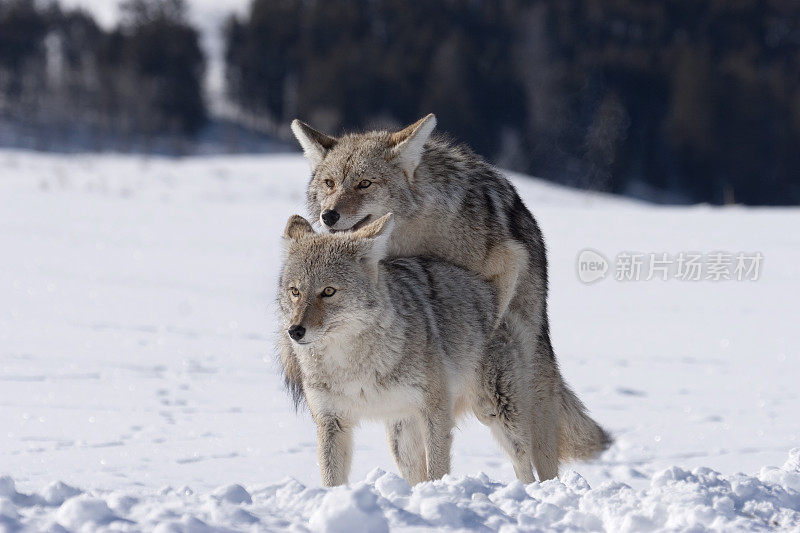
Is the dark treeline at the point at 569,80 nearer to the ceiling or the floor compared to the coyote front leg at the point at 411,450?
nearer to the ceiling

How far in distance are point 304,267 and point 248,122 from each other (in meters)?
50.6

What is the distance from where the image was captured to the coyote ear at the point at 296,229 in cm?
475

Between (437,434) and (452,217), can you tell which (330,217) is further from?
(437,434)

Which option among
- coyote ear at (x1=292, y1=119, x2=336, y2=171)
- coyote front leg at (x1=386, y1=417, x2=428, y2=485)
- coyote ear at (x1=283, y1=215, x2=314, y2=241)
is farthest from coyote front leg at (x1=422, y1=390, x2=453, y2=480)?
coyote ear at (x1=292, y1=119, x2=336, y2=171)

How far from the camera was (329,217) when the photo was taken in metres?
5.00

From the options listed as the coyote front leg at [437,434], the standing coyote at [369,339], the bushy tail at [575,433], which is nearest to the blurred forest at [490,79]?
the bushy tail at [575,433]

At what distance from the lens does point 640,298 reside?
12.1 m

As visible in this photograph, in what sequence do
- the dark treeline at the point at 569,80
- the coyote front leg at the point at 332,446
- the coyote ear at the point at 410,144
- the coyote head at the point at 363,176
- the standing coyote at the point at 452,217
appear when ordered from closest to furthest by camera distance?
the coyote front leg at the point at 332,446 → the coyote head at the point at 363,176 → the standing coyote at the point at 452,217 → the coyote ear at the point at 410,144 → the dark treeline at the point at 569,80

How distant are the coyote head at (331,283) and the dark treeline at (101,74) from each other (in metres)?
39.4

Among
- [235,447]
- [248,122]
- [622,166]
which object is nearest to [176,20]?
[248,122]

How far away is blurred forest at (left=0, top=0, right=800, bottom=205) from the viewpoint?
4494cm

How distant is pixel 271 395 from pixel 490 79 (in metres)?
43.4

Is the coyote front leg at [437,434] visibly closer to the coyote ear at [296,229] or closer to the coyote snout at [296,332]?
the coyote snout at [296,332]

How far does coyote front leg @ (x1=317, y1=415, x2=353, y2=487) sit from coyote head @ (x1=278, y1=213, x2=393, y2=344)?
1.55 feet
